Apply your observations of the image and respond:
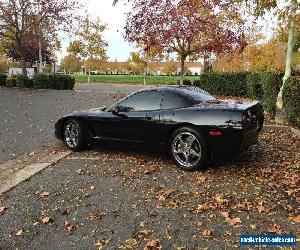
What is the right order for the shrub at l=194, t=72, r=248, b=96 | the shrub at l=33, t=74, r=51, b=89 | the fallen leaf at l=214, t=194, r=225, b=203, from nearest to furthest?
the fallen leaf at l=214, t=194, r=225, b=203, the shrub at l=194, t=72, r=248, b=96, the shrub at l=33, t=74, r=51, b=89

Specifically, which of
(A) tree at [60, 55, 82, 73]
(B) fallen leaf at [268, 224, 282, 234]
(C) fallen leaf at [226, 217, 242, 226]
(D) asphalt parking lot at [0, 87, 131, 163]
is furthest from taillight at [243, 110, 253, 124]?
(A) tree at [60, 55, 82, 73]

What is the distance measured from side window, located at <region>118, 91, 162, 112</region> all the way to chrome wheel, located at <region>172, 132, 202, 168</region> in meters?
0.79

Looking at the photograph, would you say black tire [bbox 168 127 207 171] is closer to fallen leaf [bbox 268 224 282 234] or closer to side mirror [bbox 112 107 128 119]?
side mirror [bbox 112 107 128 119]

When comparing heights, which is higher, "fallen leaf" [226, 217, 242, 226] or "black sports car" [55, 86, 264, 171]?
"black sports car" [55, 86, 264, 171]

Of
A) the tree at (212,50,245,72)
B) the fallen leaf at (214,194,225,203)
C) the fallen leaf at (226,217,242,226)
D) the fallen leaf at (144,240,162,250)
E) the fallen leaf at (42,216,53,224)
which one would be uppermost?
the tree at (212,50,245,72)

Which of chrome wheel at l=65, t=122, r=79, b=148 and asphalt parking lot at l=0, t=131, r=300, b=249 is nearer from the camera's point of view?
asphalt parking lot at l=0, t=131, r=300, b=249

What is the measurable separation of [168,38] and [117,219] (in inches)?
753

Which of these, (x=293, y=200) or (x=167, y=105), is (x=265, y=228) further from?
(x=167, y=105)

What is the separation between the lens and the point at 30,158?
299 inches

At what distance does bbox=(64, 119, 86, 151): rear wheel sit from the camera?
7.79 m

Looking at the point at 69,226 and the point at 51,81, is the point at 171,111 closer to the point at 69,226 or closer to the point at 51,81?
the point at 69,226

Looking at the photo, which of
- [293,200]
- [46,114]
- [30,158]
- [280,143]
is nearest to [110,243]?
[293,200]

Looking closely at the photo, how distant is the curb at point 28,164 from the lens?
6.11m

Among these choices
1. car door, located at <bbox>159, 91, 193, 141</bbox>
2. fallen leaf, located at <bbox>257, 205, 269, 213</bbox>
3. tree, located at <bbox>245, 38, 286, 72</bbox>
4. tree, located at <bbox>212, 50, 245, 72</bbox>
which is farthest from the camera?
tree, located at <bbox>212, 50, 245, 72</bbox>
